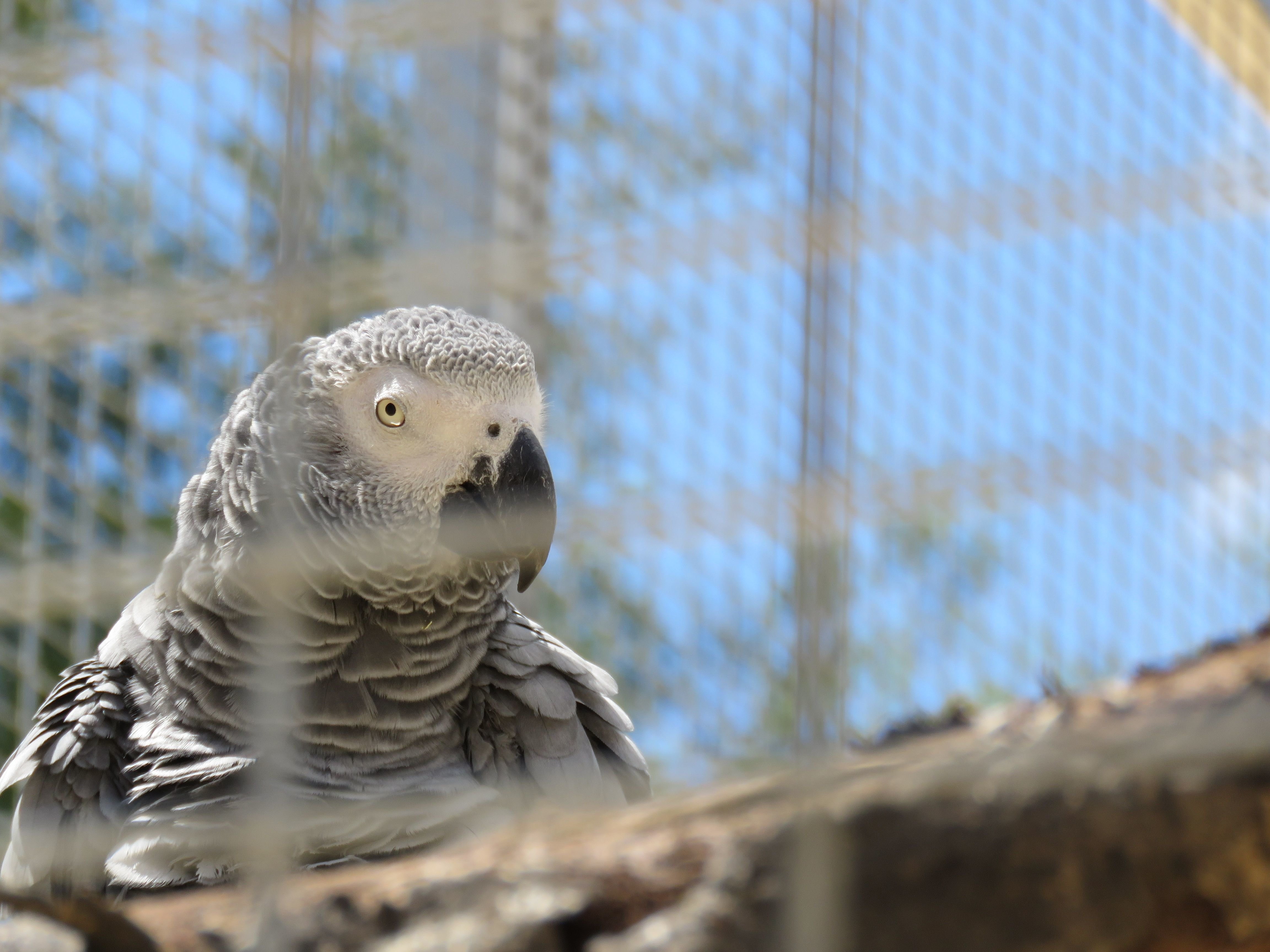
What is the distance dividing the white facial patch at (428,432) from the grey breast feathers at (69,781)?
37 centimetres

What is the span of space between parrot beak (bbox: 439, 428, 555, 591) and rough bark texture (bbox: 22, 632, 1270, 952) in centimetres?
62

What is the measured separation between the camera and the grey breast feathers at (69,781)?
3.93 ft

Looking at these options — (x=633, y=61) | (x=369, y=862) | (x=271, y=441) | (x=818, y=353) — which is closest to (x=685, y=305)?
(x=633, y=61)

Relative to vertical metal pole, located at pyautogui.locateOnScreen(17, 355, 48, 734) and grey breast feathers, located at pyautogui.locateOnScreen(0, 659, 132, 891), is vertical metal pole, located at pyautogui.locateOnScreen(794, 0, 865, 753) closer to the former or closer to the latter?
grey breast feathers, located at pyautogui.locateOnScreen(0, 659, 132, 891)

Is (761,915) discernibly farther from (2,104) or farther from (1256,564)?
(2,104)

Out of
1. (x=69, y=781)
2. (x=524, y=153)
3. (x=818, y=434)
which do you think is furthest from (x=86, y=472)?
(x=818, y=434)

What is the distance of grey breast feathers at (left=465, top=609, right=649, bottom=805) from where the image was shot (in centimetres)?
130

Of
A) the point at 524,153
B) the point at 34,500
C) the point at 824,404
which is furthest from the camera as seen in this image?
the point at 34,500

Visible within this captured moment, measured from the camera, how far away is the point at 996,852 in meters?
0.58

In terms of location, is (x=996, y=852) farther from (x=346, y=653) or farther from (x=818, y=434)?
(x=346, y=653)

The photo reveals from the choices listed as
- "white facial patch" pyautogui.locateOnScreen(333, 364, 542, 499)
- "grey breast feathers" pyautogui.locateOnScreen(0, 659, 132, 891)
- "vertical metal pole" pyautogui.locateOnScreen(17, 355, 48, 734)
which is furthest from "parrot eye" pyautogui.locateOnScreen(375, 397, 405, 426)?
"vertical metal pole" pyautogui.locateOnScreen(17, 355, 48, 734)

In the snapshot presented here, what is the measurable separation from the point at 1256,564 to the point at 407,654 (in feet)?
5.23

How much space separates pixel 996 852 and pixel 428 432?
881 mm

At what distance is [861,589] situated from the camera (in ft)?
6.42
